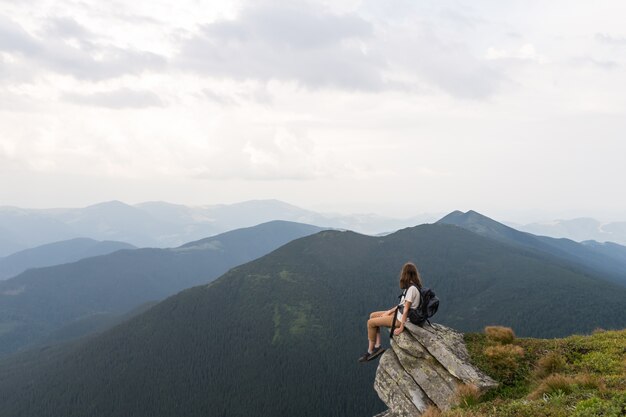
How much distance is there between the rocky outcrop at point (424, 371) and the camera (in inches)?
870

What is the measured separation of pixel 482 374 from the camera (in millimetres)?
22422

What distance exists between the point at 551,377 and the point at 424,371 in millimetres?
6793

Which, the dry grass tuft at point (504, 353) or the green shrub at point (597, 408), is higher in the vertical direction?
the green shrub at point (597, 408)

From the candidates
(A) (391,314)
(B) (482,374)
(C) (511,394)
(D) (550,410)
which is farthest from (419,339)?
(D) (550,410)

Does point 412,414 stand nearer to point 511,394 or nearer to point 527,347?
point 511,394

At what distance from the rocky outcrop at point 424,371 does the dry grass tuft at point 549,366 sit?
312 centimetres

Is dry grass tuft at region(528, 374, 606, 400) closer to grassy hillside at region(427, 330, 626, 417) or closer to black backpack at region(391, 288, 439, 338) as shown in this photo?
grassy hillside at region(427, 330, 626, 417)

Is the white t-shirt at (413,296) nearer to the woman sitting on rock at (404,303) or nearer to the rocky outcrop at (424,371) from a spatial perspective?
the woman sitting on rock at (404,303)

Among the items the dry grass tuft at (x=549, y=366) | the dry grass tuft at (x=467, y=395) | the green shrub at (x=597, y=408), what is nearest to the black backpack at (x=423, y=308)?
the dry grass tuft at (x=467, y=395)

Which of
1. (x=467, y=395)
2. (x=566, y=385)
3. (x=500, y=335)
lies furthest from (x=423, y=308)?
(x=566, y=385)

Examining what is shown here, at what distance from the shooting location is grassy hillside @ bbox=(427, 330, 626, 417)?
52.7 feet

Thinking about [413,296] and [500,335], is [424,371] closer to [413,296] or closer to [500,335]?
[413,296]

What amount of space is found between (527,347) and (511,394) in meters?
6.37

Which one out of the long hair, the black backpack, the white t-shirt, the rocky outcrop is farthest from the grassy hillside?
the long hair
